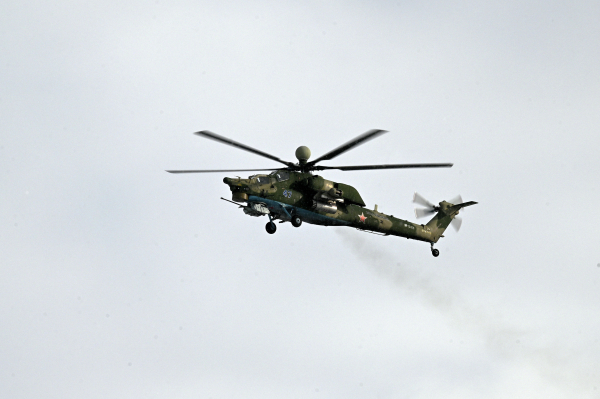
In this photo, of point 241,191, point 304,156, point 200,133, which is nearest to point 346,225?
point 304,156

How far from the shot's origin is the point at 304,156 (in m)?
43.6

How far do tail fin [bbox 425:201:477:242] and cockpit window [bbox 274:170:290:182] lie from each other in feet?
49.8

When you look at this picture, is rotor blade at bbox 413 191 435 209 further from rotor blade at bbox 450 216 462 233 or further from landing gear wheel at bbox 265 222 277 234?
landing gear wheel at bbox 265 222 277 234

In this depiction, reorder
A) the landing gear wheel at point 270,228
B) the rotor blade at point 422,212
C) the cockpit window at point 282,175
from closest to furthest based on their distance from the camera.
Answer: the landing gear wheel at point 270,228, the cockpit window at point 282,175, the rotor blade at point 422,212

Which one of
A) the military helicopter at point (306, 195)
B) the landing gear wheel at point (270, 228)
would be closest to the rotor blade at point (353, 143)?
the military helicopter at point (306, 195)

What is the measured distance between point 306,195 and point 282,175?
82.9 inches

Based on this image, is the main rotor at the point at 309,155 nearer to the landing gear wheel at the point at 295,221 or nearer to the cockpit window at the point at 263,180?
the cockpit window at the point at 263,180

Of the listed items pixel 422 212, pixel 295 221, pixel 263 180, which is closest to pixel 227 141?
pixel 263 180

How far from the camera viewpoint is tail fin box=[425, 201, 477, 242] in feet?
177

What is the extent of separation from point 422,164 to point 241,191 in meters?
10.7

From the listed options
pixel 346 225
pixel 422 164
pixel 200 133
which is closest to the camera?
pixel 200 133

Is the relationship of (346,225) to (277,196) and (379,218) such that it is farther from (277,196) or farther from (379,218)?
(277,196)

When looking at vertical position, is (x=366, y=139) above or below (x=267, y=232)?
above

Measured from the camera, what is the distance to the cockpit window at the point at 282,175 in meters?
43.0
